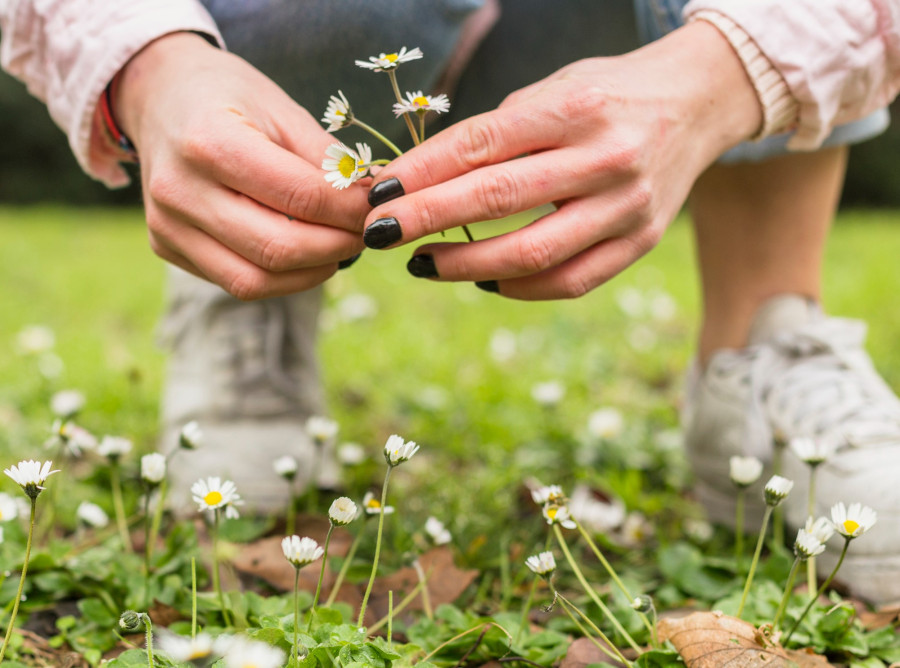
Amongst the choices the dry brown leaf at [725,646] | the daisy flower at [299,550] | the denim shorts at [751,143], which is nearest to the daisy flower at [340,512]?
the daisy flower at [299,550]

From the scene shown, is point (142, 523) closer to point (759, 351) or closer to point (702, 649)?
point (702, 649)

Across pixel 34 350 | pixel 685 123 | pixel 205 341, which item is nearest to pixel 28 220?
pixel 34 350

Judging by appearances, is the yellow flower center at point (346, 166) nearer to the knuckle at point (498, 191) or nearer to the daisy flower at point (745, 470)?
the knuckle at point (498, 191)

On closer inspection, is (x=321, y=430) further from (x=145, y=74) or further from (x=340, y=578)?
(x=145, y=74)

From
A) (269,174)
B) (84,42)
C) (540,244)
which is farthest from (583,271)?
(84,42)

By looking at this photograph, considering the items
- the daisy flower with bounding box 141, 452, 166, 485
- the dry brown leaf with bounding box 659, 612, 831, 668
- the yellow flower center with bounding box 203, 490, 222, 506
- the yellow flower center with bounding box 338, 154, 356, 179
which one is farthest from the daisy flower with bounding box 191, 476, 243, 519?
the dry brown leaf with bounding box 659, 612, 831, 668
